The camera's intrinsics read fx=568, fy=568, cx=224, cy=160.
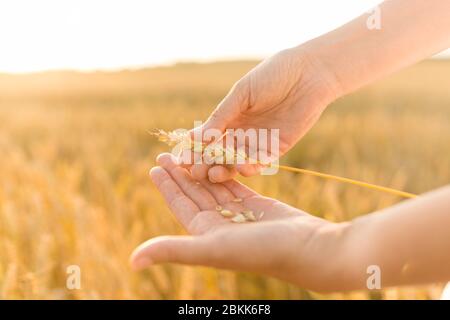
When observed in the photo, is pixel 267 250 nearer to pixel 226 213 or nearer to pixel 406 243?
pixel 406 243

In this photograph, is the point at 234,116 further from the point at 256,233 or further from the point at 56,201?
the point at 56,201

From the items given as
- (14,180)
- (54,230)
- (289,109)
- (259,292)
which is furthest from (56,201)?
(289,109)

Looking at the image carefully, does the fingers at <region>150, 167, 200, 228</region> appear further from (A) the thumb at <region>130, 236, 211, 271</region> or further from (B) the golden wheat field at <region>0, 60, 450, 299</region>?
(A) the thumb at <region>130, 236, 211, 271</region>

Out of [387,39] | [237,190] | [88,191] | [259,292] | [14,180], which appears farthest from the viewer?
[88,191]

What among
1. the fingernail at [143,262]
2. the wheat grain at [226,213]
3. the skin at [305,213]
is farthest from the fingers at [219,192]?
the fingernail at [143,262]

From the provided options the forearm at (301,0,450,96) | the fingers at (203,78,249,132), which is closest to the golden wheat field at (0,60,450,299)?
the fingers at (203,78,249,132)

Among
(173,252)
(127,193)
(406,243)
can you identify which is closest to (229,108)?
(173,252)

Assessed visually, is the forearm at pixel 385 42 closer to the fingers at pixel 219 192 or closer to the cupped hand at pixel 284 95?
the cupped hand at pixel 284 95
